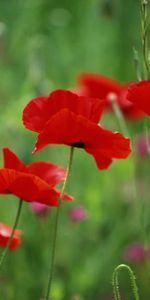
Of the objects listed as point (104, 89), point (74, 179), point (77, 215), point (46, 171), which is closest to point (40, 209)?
point (77, 215)

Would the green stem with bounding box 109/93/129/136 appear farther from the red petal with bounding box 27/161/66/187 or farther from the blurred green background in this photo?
the red petal with bounding box 27/161/66/187

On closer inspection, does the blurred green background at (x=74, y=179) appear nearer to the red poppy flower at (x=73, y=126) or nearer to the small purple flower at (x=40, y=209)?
the small purple flower at (x=40, y=209)

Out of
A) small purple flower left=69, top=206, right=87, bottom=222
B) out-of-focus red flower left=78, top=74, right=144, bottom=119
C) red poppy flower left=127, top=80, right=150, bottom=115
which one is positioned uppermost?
red poppy flower left=127, top=80, right=150, bottom=115

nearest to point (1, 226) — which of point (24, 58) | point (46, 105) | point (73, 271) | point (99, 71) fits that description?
point (46, 105)

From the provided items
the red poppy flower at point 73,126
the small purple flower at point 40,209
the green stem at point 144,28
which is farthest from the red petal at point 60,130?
the small purple flower at point 40,209

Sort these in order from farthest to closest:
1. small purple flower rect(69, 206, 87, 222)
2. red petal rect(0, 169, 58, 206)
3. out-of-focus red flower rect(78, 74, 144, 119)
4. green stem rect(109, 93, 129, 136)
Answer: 1. small purple flower rect(69, 206, 87, 222)
2. out-of-focus red flower rect(78, 74, 144, 119)
3. green stem rect(109, 93, 129, 136)
4. red petal rect(0, 169, 58, 206)

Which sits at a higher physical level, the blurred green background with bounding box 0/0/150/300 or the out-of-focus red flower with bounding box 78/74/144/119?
the out-of-focus red flower with bounding box 78/74/144/119

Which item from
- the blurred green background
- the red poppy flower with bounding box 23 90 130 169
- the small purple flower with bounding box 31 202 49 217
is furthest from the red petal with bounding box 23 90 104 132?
the small purple flower with bounding box 31 202 49 217
